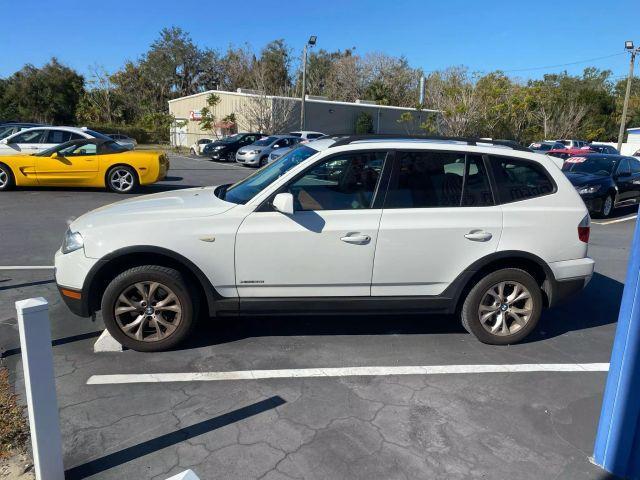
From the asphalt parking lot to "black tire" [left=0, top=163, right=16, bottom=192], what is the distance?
8661 millimetres

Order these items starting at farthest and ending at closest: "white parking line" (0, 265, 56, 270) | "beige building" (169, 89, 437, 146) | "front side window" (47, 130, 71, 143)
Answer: "beige building" (169, 89, 437, 146) → "front side window" (47, 130, 71, 143) → "white parking line" (0, 265, 56, 270)

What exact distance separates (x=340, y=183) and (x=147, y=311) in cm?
193

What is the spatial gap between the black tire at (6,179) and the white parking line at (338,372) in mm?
10942

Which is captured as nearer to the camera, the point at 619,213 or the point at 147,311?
the point at 147,311

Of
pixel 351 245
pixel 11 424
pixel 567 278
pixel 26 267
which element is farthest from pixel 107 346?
pixel 567 278

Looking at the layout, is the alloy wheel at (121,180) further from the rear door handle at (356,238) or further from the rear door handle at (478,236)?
the rear door handle at (478,236)

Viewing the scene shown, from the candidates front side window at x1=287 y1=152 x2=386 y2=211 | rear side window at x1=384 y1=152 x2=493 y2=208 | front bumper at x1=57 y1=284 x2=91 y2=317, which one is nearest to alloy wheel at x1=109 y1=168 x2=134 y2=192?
front bumper at x1=57 y1=284 x2=91 y2=317

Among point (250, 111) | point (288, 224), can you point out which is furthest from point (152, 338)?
point (250, 111)

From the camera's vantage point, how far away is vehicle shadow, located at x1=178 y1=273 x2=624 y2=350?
15.3 ft

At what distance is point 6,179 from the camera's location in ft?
41.3

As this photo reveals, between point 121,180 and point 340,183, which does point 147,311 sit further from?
point 121,180

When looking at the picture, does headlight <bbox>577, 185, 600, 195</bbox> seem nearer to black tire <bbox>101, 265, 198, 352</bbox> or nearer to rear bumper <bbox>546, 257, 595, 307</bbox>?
rear bumper <bbox>546, 257, 595, 307</bbox>

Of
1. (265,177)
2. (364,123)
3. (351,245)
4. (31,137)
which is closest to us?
(351,245)

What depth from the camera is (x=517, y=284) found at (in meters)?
4.48
